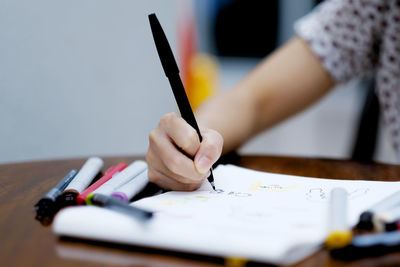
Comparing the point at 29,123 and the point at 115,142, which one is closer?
the point at 29,123

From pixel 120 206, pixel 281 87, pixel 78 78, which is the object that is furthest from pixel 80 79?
pixel 120 206

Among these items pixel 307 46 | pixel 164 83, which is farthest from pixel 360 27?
pixel 164 83

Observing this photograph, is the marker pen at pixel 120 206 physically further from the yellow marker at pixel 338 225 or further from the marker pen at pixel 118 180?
the yellow marker at pixel 338 225

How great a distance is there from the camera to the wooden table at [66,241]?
11.3 inches

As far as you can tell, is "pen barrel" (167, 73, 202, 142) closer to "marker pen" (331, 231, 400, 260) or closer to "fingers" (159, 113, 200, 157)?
"fingers" (159, 113, 200, 157)

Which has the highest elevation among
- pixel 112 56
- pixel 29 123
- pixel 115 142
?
pixel 112 56

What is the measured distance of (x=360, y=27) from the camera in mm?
810

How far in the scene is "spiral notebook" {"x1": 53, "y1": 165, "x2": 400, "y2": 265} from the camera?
28cm

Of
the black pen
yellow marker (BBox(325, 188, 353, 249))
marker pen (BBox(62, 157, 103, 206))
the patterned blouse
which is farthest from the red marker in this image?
the patterned blouse

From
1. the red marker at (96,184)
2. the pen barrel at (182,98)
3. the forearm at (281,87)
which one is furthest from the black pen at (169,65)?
the forearm at (281,87)

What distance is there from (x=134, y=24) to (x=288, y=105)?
51cm

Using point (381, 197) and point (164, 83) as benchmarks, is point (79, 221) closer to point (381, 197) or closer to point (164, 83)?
point (381, 197)

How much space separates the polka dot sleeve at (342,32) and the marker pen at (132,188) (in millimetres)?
493

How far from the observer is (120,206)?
331mm
